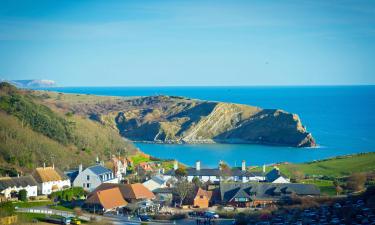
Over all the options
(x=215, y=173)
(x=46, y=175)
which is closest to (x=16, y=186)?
(x=46, y=175)

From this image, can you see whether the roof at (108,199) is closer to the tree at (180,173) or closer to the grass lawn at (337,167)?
the tree at (180,173)

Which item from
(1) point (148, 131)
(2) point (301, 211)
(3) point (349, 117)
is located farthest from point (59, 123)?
(3) point (349, 117)

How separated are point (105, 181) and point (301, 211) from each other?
51.5ft

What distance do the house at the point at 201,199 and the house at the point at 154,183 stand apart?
14.2 ft

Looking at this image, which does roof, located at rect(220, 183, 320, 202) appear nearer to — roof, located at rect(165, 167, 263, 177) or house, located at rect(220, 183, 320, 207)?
house, located at rect(220, 183, 320, 207)

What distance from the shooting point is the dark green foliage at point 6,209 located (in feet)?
105

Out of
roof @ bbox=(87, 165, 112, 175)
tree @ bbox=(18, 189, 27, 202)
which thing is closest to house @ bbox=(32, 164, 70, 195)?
roof @ bbox=(87, 165, 112, 175)

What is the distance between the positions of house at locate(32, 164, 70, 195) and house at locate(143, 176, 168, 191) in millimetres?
5280

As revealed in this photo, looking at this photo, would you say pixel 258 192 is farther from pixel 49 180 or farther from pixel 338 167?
pixel 338 167

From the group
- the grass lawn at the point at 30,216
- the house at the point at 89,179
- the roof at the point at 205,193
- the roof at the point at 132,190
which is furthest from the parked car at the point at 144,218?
the house at the point at 89,179

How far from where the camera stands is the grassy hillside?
4819 centimetres

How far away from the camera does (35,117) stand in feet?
190

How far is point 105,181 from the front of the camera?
4562 cm

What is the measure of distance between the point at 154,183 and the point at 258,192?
757cm
